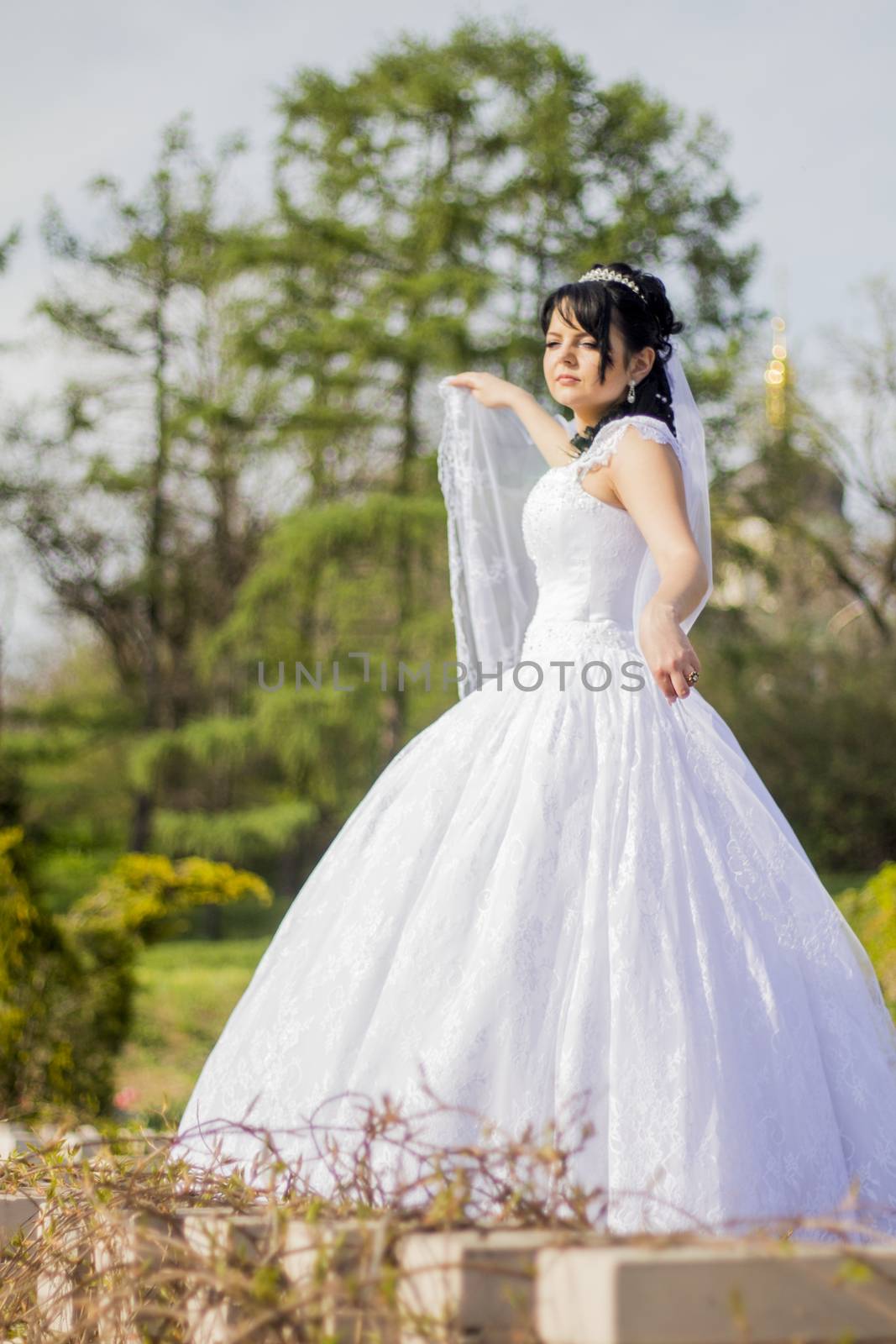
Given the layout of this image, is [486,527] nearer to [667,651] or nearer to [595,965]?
[667,651]

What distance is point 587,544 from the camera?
2855 millimetres

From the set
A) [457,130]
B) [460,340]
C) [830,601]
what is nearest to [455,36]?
[457,130]

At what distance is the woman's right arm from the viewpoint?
3188mm

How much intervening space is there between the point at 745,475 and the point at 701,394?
201cm

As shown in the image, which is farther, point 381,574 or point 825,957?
point 381,574

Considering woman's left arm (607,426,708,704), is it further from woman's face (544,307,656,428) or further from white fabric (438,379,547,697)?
white fabric (438,379,547,697)

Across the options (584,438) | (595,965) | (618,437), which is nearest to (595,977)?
(595,965)

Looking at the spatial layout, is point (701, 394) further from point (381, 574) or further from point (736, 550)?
point (381, 574)

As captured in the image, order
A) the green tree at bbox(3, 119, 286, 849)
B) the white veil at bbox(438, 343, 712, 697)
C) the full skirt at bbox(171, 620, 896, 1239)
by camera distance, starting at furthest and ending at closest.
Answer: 1. the green tree at bbox(3, 119, 286, 849)
2. the white veil at bbox(438, 343, 712, 697)
3. the full skirt at bbox(171, 620, 896, 1239)

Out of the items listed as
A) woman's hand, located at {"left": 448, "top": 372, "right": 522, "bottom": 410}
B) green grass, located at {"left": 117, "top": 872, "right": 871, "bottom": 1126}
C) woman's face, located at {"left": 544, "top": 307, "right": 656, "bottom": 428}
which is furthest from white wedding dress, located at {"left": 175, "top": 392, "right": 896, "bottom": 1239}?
green grass, located at {"left": 117, "top": 872, "right": 871, "bottom": 1126}

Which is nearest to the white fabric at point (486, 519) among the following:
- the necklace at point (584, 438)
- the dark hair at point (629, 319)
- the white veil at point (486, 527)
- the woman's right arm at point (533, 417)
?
the white veil at point (486, 527)

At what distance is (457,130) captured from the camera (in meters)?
15.2

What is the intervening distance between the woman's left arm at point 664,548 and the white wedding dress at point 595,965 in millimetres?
71

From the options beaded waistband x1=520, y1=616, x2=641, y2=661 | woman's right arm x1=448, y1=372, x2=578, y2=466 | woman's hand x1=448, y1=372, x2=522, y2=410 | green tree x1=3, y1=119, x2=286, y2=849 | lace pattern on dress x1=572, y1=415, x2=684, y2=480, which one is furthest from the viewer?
green tree x1=3, y1=119, x2=286, y2=849
